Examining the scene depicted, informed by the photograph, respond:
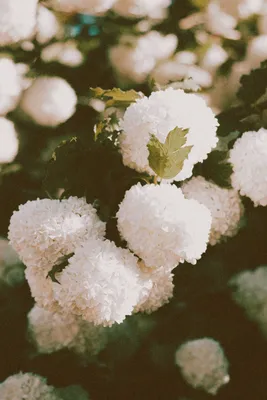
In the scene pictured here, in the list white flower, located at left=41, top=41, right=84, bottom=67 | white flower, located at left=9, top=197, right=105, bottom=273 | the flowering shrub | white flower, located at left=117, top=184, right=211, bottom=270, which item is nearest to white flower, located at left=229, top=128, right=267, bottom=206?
the flowering shrub

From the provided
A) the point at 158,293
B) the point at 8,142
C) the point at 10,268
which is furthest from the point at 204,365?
the point at 8,142

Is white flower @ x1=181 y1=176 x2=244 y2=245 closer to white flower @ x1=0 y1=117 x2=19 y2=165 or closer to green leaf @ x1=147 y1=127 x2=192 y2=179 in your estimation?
green leaf @ x1=147 y1=127 x2=192 y2=179

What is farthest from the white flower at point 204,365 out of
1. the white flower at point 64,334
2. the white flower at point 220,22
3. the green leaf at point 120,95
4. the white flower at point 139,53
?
the white flower at point 220,22

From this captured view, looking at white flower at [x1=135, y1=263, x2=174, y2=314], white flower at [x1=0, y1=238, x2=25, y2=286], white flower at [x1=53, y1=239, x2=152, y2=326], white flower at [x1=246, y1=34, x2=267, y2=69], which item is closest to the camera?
white flower at [x1=53, y1=239, x2=152, y2=326]

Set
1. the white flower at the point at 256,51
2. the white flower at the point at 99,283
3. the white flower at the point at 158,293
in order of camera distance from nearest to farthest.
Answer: the white flower at the point at 99,283 → the white flower at the point at 158,293 → the white flower at the point at 256,51

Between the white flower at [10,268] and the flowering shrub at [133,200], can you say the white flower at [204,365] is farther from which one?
the white flower at [10,268]

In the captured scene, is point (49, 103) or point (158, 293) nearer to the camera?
point (158, 293)

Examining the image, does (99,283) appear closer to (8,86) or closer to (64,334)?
(64,334)
